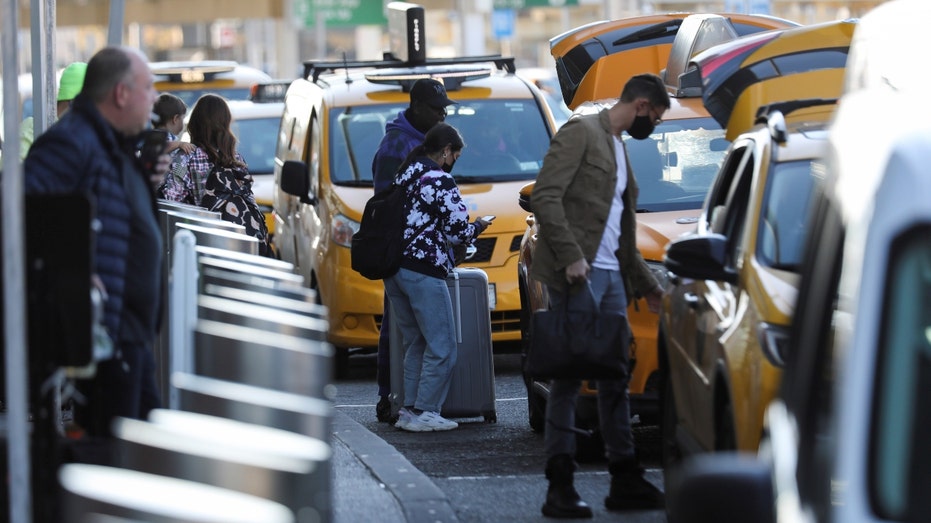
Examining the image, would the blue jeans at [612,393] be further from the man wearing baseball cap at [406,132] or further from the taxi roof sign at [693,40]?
the man wearing baseball cap at [406,132]

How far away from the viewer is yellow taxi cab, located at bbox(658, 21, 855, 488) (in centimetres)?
608

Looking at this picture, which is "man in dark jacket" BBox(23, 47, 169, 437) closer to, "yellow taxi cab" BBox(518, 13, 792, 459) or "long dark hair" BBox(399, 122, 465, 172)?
"yellow taxi cab" BBox(518, 13, 792, 459)

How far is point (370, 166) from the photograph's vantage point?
13.2 metres

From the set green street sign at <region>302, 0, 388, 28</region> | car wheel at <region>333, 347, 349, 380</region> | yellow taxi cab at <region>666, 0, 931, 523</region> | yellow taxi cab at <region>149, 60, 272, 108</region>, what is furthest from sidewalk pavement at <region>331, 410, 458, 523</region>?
green street sign at <region>302, 0, 388, 28</region>

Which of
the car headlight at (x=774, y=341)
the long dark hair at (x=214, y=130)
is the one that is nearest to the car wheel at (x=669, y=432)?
the car headlight at (x=774, y=341)

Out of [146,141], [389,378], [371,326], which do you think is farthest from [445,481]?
[371,326]

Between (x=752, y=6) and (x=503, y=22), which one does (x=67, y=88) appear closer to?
(x=752, y=6)

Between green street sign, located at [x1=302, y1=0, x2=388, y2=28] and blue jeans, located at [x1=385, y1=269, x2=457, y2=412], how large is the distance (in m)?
50.6

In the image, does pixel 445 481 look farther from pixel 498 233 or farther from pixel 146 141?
pixel 498 233

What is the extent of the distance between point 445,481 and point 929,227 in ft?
19.2

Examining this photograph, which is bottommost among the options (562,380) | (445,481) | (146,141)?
(445,481)

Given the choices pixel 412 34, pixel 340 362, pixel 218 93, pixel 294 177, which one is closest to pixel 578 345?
pixel 294 177

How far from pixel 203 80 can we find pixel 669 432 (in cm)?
1820

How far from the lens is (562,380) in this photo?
7.62 m
